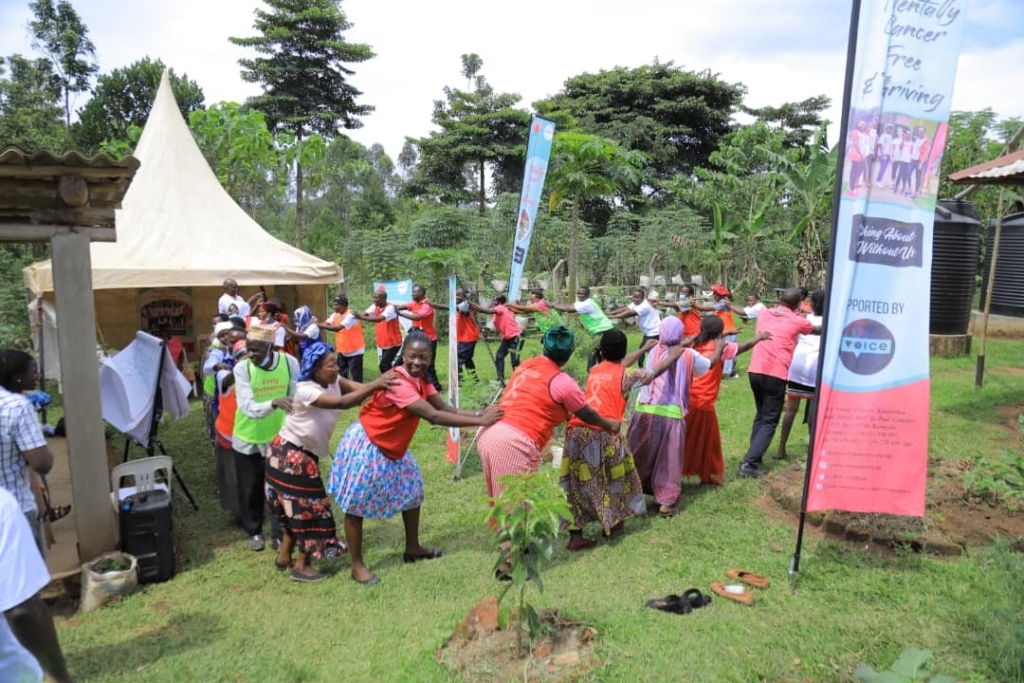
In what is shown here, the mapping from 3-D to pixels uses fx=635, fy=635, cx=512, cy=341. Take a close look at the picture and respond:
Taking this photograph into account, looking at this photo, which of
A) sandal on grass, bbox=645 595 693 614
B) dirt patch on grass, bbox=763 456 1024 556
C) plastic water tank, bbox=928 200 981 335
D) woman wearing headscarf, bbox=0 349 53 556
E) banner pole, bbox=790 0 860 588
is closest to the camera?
woman wearing headscarf, bbox=0 349 53 556

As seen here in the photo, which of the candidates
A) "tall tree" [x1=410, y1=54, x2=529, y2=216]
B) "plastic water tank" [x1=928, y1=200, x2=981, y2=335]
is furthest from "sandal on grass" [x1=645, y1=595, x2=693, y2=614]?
"tall tree" [x1=410, y1=54, x2=529, y2=216]

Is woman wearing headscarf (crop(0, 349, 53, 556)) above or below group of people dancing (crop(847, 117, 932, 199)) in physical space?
below

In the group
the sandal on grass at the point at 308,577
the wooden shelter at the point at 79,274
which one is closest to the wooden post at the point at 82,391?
the wooden shelter at the point at 79,274

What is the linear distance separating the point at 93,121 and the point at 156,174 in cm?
Result: 2013

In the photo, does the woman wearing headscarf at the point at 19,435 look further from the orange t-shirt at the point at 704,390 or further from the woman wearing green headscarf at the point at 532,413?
the orange t-shirt at the point at 704,390

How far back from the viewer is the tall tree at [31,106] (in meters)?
19.6

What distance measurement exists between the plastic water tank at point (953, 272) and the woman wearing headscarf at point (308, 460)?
12.9m

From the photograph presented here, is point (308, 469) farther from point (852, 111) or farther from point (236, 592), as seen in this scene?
point (852, 111)

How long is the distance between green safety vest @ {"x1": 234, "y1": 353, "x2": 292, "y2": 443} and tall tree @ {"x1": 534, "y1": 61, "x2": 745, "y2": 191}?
2530 cm

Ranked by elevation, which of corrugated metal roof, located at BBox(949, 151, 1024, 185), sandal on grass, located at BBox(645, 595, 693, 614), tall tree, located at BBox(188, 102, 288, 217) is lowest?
sandal on grass, located at BBox(645, 595, 693, 614)

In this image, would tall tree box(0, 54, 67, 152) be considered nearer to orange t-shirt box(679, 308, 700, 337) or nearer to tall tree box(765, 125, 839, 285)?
orange t-shirt box(679, 308, 700, 337)

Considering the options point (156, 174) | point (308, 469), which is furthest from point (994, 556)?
point (156, 174)

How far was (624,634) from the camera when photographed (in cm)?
345

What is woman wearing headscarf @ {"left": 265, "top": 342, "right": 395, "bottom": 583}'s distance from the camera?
13.5 feet
